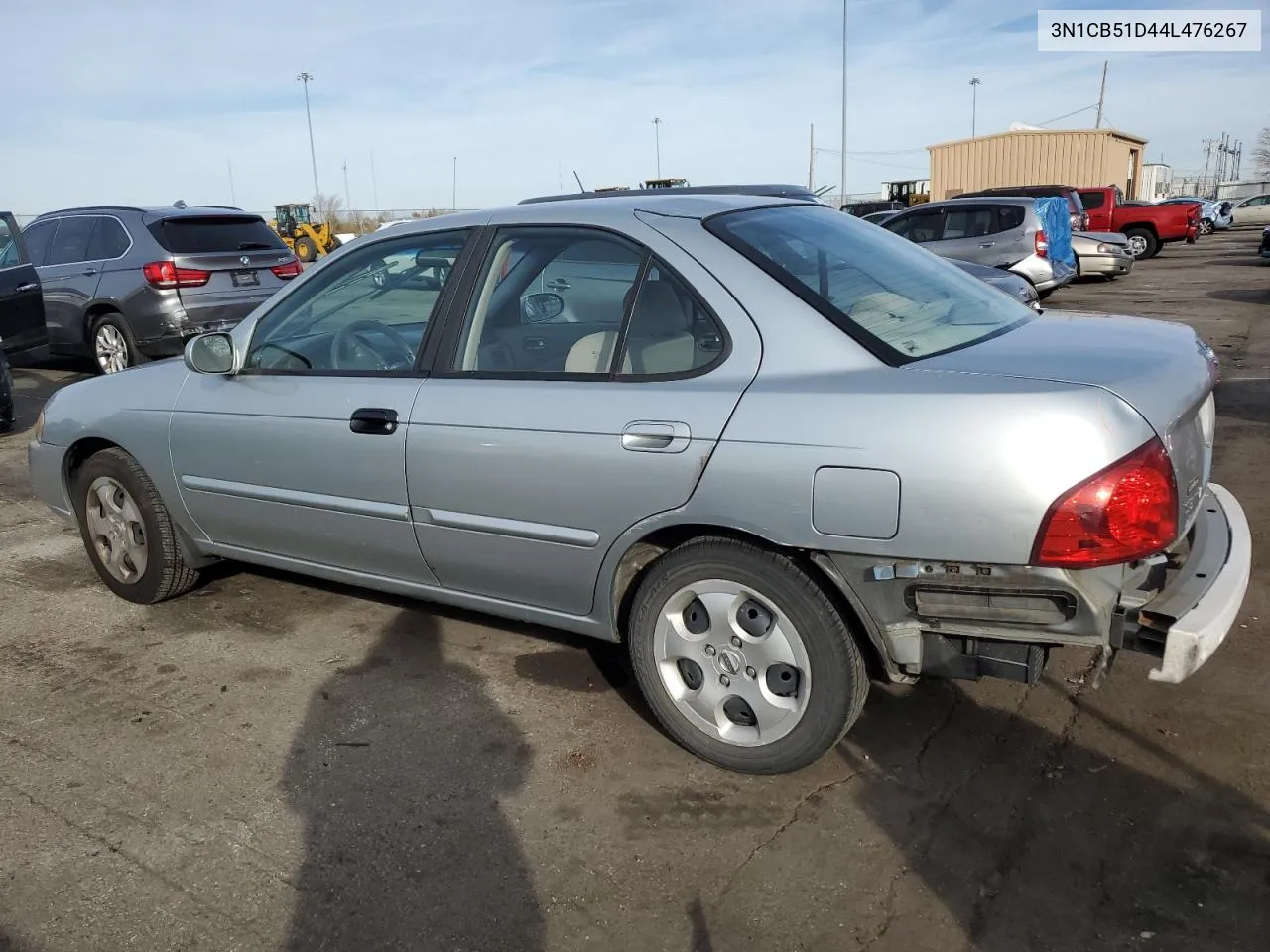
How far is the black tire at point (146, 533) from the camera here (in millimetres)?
4355

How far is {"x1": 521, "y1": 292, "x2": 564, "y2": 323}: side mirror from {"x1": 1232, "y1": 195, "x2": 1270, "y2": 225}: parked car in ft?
145

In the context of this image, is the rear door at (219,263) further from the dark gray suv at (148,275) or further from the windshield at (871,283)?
the windshield at (871,283)

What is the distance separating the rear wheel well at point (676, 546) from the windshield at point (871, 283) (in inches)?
23.5

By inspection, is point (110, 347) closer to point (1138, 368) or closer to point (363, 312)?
point (363, 312)

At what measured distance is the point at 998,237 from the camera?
1426 cm

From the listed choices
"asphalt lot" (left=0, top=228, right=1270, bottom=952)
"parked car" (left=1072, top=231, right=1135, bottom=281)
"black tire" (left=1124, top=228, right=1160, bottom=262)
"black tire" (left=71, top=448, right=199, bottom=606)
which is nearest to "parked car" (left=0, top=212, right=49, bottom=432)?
"black tire" (left=71, top=448, right=199, bottom=606)

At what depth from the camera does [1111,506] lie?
94.5 inches

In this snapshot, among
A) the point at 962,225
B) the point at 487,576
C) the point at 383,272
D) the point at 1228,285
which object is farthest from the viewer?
the point at 1228,285

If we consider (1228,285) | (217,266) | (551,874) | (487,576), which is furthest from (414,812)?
(1228,285)

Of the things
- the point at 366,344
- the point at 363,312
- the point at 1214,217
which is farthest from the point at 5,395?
the point at 1214,217

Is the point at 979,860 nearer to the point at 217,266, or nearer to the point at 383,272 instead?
the point at 383,272

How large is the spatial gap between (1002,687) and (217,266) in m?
8.88

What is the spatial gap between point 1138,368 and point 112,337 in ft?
33.1

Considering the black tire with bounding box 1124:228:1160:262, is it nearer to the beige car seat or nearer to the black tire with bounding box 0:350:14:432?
the black tire with bounding box 0:350:14:432
